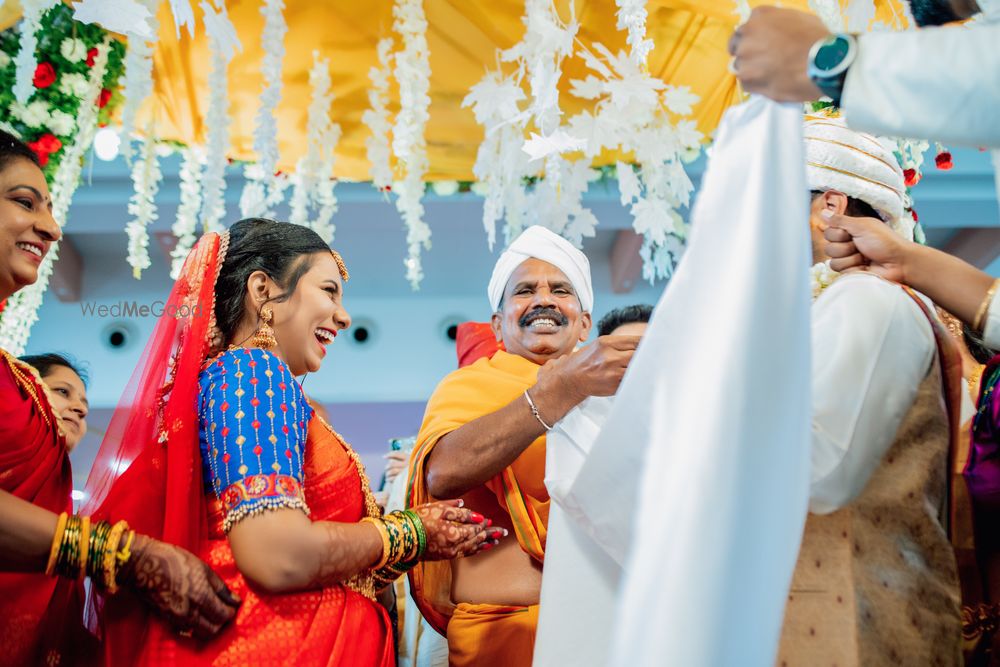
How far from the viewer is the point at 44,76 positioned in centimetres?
380

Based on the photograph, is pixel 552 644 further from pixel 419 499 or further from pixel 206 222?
pixel 206 222

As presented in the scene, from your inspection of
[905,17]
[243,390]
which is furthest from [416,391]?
[243,390]

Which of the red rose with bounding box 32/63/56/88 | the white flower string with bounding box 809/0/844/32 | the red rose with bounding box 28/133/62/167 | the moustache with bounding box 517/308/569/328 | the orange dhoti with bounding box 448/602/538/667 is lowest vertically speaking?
the orange dhoti with bounding box 448/602/538/667

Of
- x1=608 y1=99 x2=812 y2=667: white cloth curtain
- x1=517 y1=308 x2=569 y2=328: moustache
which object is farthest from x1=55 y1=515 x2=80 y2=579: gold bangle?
x1=517 y1=308 x2=569 y2=328: moustache

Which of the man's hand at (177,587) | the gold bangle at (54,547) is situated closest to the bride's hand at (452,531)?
the man's hand at (177,587)

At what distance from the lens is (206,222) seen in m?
3.85

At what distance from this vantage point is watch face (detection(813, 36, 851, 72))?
128 centimetres

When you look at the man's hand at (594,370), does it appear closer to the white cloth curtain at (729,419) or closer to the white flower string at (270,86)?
the white cloth curtain at (729,419)

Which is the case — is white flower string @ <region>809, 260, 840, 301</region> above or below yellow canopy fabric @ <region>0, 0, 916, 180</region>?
below

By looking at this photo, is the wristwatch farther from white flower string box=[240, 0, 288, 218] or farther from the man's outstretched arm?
white flower string box=[240, 0, 288, 218]

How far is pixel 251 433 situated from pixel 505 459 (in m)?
0.71

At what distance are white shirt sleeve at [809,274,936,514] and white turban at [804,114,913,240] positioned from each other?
17.0 inches

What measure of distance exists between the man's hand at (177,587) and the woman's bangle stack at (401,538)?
325 millimetres

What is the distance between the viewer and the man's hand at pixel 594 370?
2.04m
